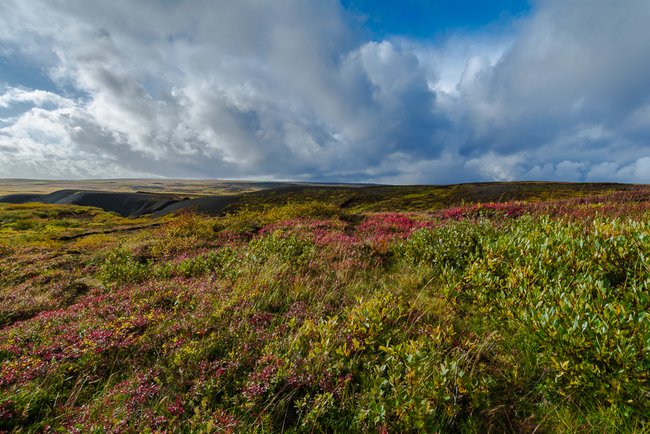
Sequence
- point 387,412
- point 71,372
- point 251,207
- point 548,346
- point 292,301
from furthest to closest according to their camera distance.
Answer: point 251,207, point 292,301, point 71,372, point 548,346, point 387,412

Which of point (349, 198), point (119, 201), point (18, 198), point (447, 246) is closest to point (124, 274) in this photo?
point (447, 246)

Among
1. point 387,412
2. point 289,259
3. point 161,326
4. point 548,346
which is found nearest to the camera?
point 387,412

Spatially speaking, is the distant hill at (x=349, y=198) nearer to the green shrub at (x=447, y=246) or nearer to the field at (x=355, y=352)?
the green shrub at (x=447, y=246)

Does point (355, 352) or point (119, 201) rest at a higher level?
point (355, 352)

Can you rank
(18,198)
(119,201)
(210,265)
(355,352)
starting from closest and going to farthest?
(355,352) < (210,265) < (119,201) < (18,198)

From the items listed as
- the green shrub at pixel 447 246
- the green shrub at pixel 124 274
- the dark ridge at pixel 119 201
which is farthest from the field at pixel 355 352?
the dark ridge at pixel 119 201

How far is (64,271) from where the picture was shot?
32.1 feet

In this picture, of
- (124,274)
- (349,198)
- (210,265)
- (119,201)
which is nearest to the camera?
(124,274)

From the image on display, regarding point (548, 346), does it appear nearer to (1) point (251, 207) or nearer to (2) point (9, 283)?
(2) point (9, 283)

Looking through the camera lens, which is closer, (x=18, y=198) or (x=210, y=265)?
(x=210, y=265)

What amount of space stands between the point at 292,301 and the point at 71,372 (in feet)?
12.0

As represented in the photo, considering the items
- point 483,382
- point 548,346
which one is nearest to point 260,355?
point 483,382

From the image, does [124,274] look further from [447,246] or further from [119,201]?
[119,201]

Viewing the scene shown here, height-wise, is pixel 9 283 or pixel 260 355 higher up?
pixel 260 355
